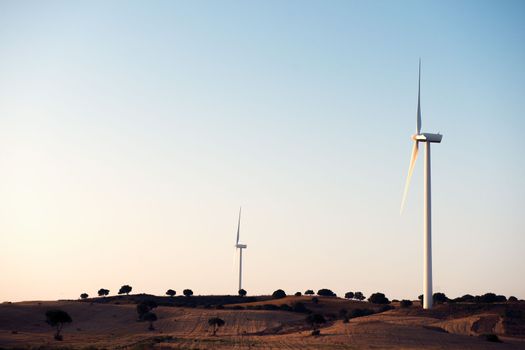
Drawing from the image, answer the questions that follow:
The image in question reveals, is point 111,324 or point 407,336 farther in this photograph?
point 111,324

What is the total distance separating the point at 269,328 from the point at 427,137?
40.5m

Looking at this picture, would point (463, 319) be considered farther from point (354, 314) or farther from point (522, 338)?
point (354, 314)

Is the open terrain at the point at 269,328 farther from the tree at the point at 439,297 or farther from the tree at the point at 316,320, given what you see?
the tree at the point at 439,297

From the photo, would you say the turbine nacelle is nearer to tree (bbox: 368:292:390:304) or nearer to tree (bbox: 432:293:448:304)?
tree (bbox: 432:293:448:304)

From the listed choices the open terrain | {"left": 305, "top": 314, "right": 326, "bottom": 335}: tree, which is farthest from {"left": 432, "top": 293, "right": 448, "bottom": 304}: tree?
{"left": 305, "top": 314, "right": 326, "bottom": 335}: tree

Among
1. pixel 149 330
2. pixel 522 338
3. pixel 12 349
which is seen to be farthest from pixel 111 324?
pixel 522 338

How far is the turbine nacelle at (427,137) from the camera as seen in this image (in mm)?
123000

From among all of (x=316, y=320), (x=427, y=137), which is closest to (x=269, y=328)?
(x=316, y=320)

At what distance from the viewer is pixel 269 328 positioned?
129000 mm

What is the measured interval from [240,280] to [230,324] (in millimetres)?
59878

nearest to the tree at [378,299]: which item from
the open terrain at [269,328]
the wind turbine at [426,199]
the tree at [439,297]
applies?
the open terrain at [269,328]

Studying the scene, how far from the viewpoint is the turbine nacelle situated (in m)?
123

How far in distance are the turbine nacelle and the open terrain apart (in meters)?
27.3

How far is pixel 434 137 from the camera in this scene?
12356 cm
